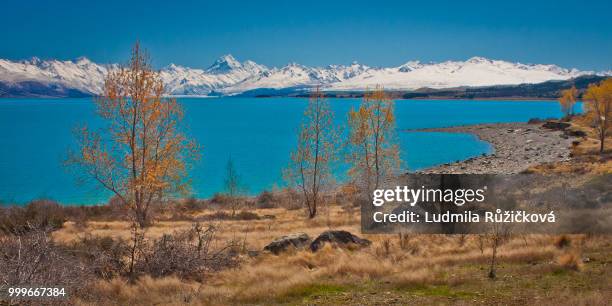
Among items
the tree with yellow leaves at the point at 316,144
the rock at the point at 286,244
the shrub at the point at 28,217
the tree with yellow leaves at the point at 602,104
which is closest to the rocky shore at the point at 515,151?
the tree with yellow leaves at the point at 602,104

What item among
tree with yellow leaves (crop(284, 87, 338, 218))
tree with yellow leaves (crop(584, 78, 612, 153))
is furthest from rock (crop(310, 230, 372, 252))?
tree with yellow leaves (crop(584, 78, 612, 153))

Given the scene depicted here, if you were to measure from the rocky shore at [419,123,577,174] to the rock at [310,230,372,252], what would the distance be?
41.0m

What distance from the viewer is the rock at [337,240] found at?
2054 cm

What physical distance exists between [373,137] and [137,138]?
15997mm

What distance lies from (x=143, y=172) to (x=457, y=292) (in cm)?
1848

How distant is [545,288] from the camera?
13109mm

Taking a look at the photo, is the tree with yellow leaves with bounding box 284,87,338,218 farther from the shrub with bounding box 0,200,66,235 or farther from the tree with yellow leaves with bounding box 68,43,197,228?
the shrub with bounding box 0,200,66,235

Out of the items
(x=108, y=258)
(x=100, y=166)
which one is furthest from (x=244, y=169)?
(x=108, y=258)

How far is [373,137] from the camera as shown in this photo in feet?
120

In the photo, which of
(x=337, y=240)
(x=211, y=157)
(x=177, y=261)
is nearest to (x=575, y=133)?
(x=211, y=157)

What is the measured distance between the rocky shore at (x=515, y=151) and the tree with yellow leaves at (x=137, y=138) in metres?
41.0

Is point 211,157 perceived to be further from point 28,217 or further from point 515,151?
point 28,217

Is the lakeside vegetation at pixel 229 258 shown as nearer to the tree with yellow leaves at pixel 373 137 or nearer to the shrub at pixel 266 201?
the tree with yellow leaves at pixel 373 137

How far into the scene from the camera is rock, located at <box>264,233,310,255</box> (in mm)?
20688
